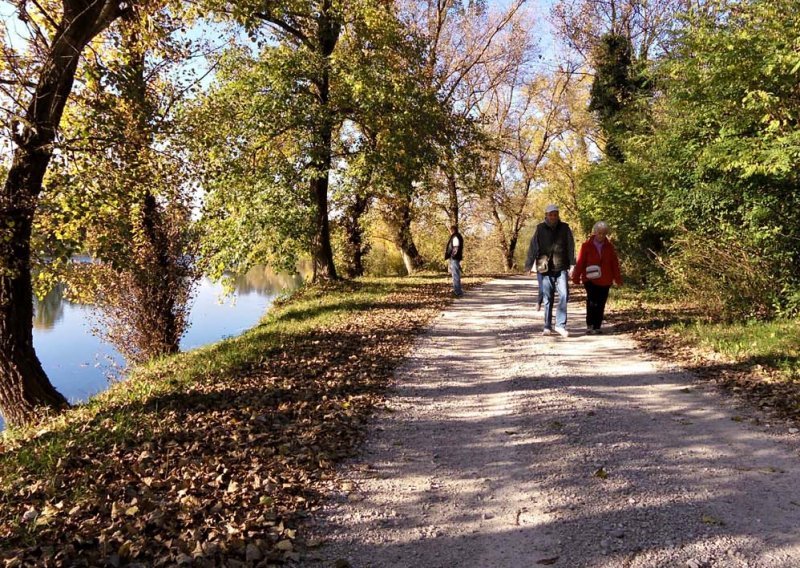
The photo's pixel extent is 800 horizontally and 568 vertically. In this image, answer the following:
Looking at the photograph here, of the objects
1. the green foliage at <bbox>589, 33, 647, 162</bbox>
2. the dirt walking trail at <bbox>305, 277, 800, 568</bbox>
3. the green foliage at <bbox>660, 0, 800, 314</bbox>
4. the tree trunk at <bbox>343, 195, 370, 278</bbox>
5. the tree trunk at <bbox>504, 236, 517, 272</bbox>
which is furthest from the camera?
the tree trunk at <bbox>504, 236, 517, 272</bbox>

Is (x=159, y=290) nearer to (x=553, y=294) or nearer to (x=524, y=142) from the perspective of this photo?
(x=553, y=294)

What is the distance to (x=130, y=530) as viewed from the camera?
136 inches

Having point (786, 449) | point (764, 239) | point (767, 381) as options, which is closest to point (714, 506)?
point (786, 449)

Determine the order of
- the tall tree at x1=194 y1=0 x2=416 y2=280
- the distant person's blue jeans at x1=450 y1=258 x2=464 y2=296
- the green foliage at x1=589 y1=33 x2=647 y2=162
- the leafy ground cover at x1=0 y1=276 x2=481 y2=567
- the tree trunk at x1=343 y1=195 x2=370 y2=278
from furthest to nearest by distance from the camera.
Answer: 1. the tree trunk at x1=343 y1=195 x2=370 y2=278
2. the green foliage at x1=589 y1=33 x2=647 y2=162
3. the distant person's blue jeans at x1=450 y1=258 x2=464 y2=296
4. the tall tree at x1=194 y1=0 x2=416 y2=280
5. the leafy ground cover at x1=0 y1=276 x2=481 y2=567

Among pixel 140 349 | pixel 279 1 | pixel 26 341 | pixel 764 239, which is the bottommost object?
pixel 140 349

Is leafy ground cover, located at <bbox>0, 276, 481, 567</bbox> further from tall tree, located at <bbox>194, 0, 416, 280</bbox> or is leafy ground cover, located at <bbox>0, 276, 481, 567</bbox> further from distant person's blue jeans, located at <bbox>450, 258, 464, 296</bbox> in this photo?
distant person's blue jeans, located at <bbox>450, 258, 464, 296</bbox>

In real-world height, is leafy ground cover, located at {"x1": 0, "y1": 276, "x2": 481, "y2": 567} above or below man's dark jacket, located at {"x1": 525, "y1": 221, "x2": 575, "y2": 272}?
below

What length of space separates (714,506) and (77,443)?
528 centimetres

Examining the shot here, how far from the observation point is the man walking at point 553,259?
905 cm

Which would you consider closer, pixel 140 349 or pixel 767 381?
pixel 767 381

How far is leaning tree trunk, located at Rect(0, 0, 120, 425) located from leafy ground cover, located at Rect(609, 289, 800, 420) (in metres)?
8.46

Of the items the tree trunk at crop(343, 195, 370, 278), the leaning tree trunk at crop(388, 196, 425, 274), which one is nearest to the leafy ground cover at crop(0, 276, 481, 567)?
the tree trunk at crop(343, 195, 370, 278)

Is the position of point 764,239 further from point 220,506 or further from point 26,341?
point 26,341

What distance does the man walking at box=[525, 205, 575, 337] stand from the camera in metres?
9.05
